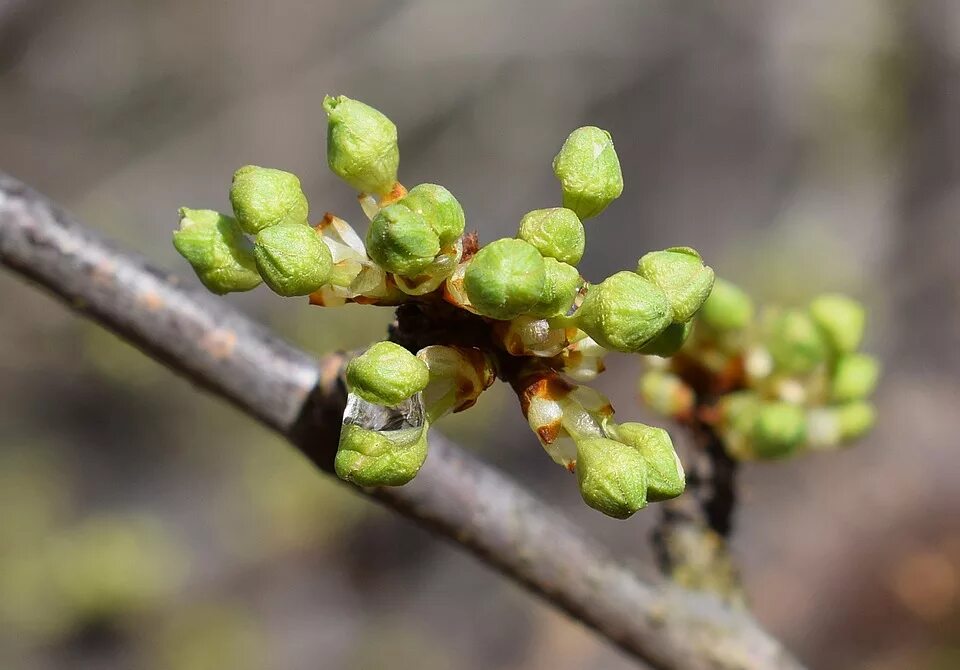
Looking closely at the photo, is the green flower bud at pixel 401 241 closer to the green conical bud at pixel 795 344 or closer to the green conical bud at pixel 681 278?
the green conical bud at pixel 681 278

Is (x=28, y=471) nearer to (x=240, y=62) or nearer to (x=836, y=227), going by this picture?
(x=240, y=62)

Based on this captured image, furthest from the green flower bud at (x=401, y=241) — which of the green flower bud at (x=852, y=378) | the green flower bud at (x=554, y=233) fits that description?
the green flower bud at (x=852, y=378)

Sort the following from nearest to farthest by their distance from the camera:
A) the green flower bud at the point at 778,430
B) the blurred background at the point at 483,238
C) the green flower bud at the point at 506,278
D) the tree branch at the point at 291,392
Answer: the green flower bud at the point at 506,278, the tree branch at the point at 291,392, the green flower bud at the point at 778,430, the blurred background at the point at 483,238

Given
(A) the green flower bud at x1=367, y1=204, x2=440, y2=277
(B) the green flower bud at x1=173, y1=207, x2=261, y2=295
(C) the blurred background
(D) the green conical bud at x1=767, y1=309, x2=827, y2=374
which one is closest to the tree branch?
(B) the green flower bud at x1=173, y1=207, x2=261, y2=295

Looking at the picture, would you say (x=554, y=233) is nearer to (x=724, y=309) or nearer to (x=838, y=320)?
(x=724, y=309)

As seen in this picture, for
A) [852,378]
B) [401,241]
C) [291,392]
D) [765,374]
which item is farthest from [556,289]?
[852,378]

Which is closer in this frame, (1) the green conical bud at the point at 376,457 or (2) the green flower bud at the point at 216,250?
(1) the green conical bud at the point at 376,457

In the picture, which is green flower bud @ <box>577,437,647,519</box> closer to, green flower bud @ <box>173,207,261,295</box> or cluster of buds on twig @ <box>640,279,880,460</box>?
green flower bud @ <box>173,207,261,295</box>
